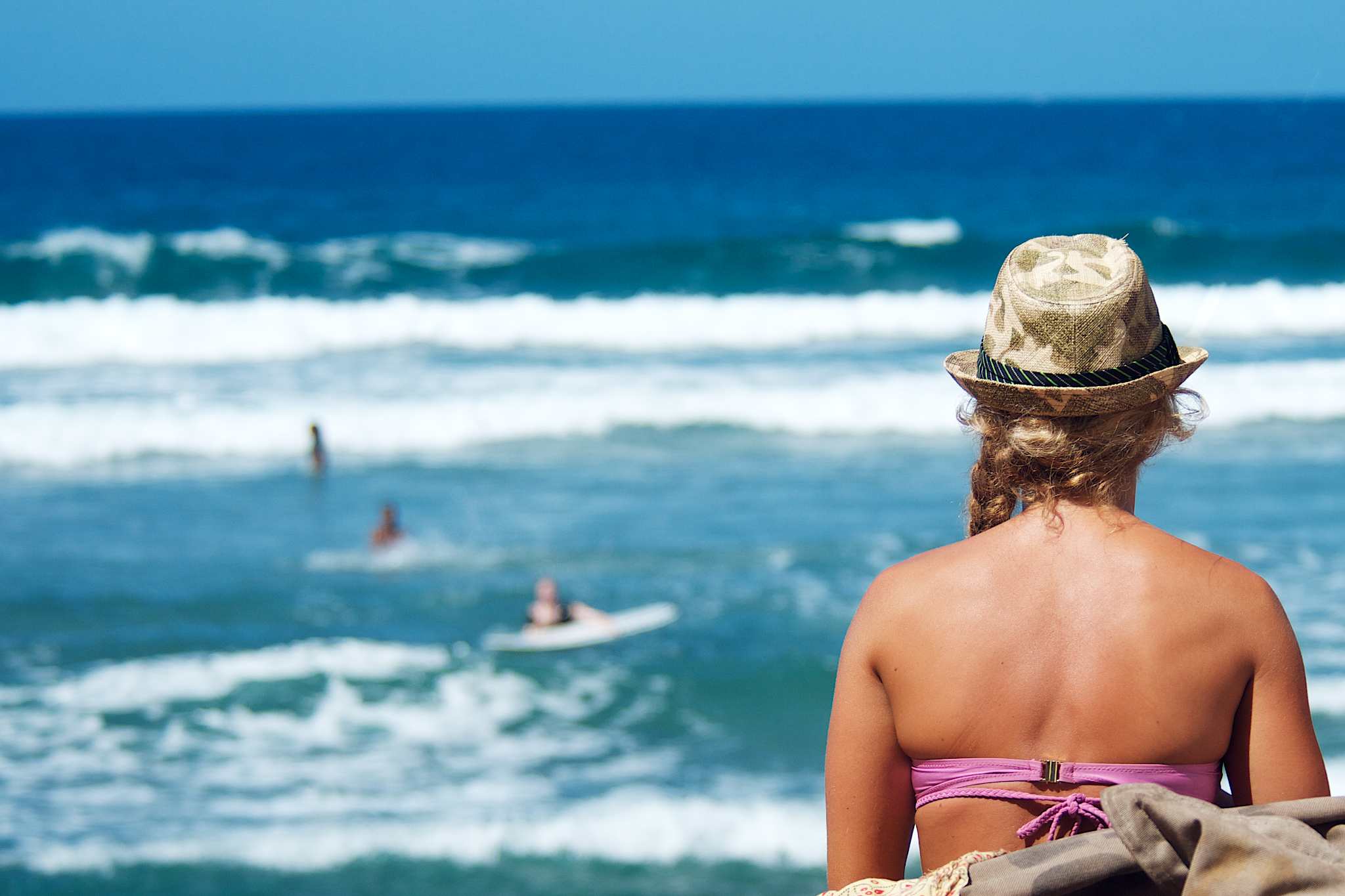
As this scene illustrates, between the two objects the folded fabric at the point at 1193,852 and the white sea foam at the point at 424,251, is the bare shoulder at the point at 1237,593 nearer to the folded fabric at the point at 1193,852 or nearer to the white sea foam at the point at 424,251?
the folded fabric at the point at 1193,852

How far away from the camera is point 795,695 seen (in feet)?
24.2

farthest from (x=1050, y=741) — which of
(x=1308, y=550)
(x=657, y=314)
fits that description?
(x=657, y=314)

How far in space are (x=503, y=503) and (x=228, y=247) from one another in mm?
15773

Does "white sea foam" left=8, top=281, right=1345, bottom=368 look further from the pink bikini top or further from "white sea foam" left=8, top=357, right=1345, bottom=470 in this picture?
the pink bikini top

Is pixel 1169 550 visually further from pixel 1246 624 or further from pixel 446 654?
pixel 446 654

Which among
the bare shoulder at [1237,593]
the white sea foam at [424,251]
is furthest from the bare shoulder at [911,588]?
the white sea foam at [424,251]

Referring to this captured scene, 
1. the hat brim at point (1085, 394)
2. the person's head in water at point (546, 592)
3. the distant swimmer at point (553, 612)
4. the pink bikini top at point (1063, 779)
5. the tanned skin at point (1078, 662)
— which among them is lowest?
the distant swimmer at point (553, 612)

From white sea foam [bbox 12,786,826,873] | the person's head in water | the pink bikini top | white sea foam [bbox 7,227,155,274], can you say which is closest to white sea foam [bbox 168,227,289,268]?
white sea foam [bbox 7,227,155,274]

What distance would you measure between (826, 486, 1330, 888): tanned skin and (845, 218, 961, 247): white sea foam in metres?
25.1

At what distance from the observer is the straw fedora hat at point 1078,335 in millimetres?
1543

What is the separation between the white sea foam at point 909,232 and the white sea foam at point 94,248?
13.8 metres

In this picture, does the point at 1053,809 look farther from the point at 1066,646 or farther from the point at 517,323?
the point at 517,323

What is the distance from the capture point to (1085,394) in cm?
154

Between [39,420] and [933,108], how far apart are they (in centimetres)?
10028
